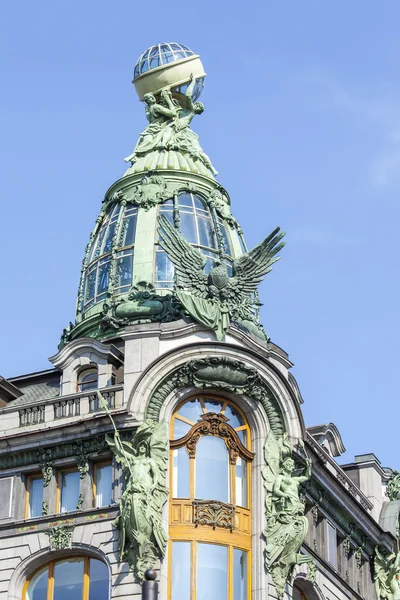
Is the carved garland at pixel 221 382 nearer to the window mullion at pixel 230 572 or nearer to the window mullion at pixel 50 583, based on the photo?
the window mullion at pixel 230 572

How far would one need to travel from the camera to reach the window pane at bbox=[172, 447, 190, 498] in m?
55.8

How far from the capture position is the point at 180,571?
179 ft

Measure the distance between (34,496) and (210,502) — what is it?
661cm

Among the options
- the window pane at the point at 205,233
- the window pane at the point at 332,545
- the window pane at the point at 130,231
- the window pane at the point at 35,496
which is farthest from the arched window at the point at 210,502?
the window pane at the point at 130,231

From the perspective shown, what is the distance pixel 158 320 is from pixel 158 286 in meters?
4.85

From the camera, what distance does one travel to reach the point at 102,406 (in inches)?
2218

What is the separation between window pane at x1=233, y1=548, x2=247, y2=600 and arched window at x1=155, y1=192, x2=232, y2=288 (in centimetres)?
1520

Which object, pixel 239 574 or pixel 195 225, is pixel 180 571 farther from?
pixel 195 225

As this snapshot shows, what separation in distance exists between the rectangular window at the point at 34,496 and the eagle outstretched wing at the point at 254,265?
10.2m

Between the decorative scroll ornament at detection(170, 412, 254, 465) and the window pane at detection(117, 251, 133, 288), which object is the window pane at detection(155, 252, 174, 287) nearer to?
the window pane at detection(117, 251, 133, 288)

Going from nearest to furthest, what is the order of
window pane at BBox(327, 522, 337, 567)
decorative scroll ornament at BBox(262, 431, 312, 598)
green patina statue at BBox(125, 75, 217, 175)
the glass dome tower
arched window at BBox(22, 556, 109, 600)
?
arched window at BBox(22, 556, 109, 600) → decorative scroll ornament at BBox(262, 431, 312, 598) → window pane at BBox(327, 522, 337, 567) → the glass dome tower → green patina statue at BBox(125, 75, 217, 175)

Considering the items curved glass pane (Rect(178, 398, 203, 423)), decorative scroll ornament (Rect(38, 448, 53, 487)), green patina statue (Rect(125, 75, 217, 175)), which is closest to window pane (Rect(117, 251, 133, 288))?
green patina statue (Rect(125, 75, 217, 175))

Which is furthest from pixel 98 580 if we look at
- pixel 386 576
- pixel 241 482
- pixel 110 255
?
pixel 110 255

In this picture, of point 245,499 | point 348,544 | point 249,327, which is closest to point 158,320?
point 249,327
